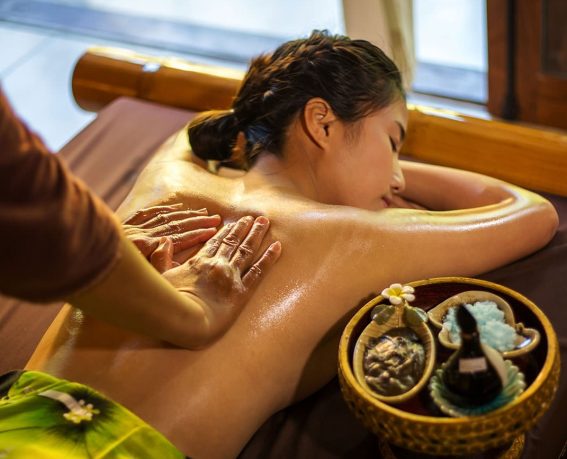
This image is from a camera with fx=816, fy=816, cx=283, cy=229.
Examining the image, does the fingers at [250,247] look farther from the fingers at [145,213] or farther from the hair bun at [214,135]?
the hair bun at [214,135]

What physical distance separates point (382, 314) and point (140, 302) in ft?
1.37

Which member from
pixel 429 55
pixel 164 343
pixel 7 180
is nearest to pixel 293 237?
pixel 164 343

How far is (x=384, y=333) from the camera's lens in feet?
4.25

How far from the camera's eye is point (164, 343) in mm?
1341

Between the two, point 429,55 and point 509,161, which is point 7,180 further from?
point 429,55

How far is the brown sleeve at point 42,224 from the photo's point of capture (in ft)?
3.03

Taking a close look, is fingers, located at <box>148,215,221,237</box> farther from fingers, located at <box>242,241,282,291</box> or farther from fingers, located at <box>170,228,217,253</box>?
fingers, located at <box>242,241,282,291</box>

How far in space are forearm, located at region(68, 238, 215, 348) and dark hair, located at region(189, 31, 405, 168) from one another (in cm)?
62

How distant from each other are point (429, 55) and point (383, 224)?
86.8 inches

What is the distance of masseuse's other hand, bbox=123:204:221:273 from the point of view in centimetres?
146

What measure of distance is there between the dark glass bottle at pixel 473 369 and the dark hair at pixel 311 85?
68 centimetres

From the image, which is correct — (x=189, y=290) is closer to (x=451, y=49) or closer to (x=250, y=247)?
(x=250, y=247)

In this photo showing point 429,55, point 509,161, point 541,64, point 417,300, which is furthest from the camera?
point 429,55

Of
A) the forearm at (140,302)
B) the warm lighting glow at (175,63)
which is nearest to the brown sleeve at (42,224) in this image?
the forearm at (140,302)
